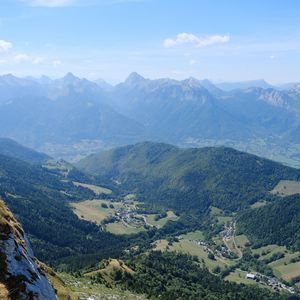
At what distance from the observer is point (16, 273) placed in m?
42.3

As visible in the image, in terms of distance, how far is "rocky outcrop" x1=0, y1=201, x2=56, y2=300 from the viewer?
40719 mm

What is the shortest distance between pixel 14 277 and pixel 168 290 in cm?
12782

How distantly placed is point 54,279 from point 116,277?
93182mm

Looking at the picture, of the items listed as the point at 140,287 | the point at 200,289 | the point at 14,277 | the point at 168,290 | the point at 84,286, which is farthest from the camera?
the point at 200,289

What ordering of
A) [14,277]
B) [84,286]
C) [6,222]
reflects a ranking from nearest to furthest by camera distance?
[14,277] → [6,222] → [84,286]

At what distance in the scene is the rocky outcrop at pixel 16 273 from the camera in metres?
40.7

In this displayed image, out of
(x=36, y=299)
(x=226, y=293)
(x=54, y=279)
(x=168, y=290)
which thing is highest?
(x=36, y=299)

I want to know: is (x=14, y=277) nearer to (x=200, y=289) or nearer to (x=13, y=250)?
(x=13, y=250)

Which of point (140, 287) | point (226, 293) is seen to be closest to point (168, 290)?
point (140, 287)

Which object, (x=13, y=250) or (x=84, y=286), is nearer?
(x=13, y=250)

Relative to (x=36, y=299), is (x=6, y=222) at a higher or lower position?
higher

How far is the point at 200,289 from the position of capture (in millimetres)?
186125

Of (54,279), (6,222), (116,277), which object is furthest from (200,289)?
(6,222)

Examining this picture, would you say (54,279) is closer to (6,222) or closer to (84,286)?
(6,222)
